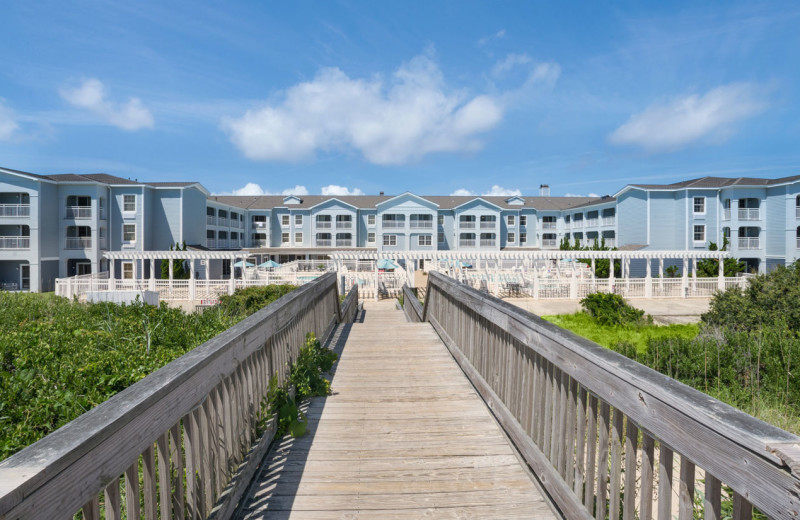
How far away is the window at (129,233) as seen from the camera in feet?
115

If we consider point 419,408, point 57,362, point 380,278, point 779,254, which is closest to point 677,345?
point 419,408

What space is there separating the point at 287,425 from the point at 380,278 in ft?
74.8

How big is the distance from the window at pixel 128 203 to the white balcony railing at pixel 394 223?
2293 centimetres

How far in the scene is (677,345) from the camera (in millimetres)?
6973

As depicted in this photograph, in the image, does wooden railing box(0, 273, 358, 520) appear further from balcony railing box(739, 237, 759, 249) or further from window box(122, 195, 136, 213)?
balcony railing box(739, 237, 759, 249)

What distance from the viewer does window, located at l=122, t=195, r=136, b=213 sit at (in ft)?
115

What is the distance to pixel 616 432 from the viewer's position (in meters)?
1.91

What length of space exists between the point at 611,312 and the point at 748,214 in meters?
32.1

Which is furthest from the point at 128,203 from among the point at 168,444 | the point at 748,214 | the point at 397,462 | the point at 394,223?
the point at 748,214

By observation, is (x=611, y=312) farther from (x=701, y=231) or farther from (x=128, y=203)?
(x=128, y=203)

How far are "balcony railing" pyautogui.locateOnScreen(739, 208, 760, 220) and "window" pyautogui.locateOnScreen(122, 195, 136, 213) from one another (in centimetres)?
4885

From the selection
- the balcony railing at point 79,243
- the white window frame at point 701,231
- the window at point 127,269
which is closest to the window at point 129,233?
the window at point 127,269

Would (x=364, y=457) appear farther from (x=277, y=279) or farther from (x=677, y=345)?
(x=277, y=279)

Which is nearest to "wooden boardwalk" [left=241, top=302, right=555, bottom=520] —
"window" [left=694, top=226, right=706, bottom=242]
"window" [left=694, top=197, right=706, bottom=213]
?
"window" [left=694, top=226, right=706, bottom=242]
